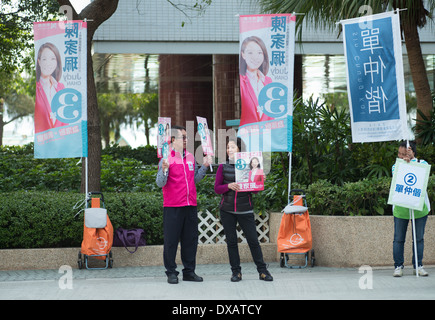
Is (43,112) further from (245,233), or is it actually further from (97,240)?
A: (245,233)

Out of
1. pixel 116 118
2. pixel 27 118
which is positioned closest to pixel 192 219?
pixel 116 118

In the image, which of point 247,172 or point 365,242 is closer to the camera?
point 247,172

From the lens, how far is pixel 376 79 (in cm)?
924

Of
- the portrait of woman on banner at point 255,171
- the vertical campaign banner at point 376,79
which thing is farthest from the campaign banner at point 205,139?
the vertical campaign banner at point 376,79

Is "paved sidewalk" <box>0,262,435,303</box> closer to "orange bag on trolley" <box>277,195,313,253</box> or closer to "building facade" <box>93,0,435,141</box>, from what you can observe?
"orange bag on trolley" <box>277,195,313,253</box>

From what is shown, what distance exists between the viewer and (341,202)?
9.80 metres

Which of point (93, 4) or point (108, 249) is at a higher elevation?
point (93, 4)

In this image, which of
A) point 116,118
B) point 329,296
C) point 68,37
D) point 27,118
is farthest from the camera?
point 27,118

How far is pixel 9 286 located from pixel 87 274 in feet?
3.79

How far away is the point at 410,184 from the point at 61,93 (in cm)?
501

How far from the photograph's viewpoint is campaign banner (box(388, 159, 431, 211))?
27.2ft

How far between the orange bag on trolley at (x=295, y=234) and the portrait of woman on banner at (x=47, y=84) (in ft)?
11.4

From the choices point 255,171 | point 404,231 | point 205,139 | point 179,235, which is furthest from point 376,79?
point 179,235

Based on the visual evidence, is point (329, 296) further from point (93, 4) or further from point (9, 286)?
point (93, 4)
